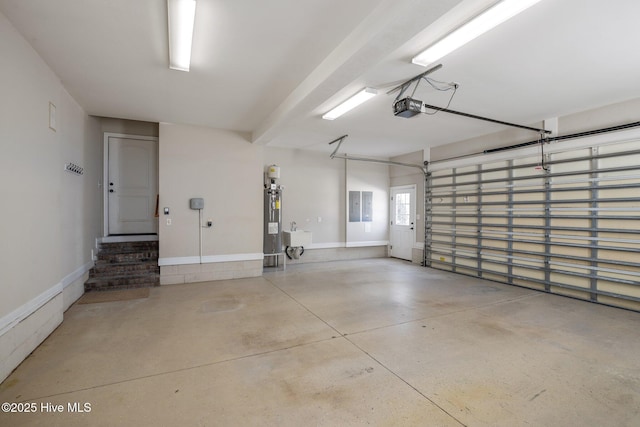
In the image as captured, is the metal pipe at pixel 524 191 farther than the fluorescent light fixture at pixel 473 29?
Yes

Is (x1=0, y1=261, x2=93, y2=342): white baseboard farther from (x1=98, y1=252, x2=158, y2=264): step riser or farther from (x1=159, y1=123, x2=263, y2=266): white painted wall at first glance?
(x1=159, y1=123, x2=263, y2=266): white painted wall

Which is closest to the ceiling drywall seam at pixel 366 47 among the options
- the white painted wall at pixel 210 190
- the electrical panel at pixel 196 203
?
the white painted wall at pixel 210 190

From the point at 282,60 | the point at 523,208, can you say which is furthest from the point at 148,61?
the point at 523,208

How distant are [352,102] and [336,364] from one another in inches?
129

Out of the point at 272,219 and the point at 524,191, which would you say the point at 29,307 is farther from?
the point at 524,191

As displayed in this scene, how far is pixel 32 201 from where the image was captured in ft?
9.11

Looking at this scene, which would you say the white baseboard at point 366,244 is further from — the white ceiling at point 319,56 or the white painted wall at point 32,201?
the white painted wall at point 32,201

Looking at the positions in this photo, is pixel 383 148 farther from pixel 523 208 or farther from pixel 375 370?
pixel 375 370

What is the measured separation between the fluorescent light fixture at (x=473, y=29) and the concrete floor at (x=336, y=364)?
287 centimetres

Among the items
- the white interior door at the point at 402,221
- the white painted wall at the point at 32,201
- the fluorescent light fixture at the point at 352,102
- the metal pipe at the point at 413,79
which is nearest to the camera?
the white painted wall at the point at 32,201

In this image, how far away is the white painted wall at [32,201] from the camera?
2.38 meters

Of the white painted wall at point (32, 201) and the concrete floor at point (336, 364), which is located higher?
the white painted wall at point (32, 201)

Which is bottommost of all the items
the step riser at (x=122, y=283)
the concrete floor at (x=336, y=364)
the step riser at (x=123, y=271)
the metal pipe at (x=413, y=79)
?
the concrete floor at (x=336, y=364)

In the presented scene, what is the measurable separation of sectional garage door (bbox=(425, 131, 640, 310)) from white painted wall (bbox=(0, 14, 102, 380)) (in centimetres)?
680
